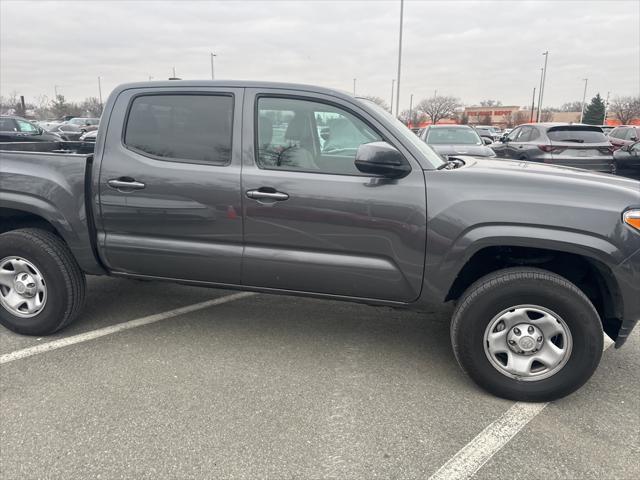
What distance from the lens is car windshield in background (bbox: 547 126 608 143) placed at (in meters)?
9.42

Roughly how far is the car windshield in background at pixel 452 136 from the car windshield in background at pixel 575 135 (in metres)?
1.52

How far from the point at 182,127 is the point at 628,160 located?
9.52 m

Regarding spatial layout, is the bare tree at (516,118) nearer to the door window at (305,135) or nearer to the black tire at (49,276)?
the door window at (305,135)

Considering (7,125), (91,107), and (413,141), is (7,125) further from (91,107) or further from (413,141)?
(91,107)

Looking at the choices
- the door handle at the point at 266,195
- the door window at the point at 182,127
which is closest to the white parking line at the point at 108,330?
the door window at the point at 182,127

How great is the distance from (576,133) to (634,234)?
7.94 meters

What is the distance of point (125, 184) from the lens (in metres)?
3.30

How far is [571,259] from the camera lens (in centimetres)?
296

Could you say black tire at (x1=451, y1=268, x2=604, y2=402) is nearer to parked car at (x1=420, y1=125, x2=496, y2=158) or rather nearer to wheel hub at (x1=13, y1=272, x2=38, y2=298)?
wheel hub at (x1=13, y1=272, x2=38, y2=298)

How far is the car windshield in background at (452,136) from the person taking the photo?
1074 centimetres

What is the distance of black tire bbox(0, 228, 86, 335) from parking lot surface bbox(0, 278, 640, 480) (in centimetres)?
14

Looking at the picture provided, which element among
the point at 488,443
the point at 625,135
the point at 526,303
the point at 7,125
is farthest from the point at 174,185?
the point at 7,125

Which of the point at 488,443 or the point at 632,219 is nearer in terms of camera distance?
the point at 488,443

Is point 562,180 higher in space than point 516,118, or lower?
lower
